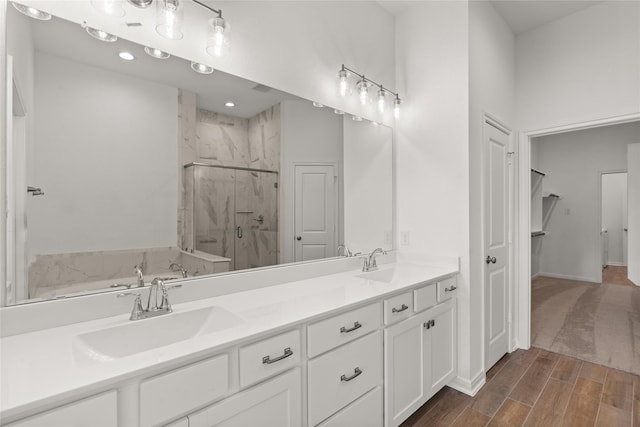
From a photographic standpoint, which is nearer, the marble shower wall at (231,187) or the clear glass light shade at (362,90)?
the marble shower wall at (231,187)

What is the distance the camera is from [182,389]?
0.96 meters

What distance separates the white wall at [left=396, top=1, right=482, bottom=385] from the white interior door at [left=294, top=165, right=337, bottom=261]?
784 mm

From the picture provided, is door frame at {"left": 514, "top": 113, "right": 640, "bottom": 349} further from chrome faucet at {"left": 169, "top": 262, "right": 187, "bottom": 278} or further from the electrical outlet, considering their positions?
chrome faucet at {"left": 169, "top": 262, "right": 187, "bottom": 278}

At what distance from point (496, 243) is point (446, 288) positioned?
0.88m

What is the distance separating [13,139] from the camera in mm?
1154

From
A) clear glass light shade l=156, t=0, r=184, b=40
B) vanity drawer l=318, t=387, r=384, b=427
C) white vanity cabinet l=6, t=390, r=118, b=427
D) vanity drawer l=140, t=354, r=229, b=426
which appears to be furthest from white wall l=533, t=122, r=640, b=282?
white vanity cabinet l=6, t=390, r=118, b=427

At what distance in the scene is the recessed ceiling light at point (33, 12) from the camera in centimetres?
114

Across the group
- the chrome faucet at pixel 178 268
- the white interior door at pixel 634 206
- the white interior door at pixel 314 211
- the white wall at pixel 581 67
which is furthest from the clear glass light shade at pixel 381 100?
the white interior door at pixel 634 206

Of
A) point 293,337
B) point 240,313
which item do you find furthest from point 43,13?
point 293,337

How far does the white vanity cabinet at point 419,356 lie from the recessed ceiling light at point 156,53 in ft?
5.68

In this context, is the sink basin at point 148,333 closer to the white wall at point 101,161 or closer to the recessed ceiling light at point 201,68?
the white wall at point 101,161

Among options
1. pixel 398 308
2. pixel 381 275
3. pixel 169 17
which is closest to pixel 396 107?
pixel 381 275

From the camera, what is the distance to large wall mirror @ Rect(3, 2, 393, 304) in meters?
1.19

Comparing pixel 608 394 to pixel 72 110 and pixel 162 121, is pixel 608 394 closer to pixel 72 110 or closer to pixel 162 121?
pixel 162 121
